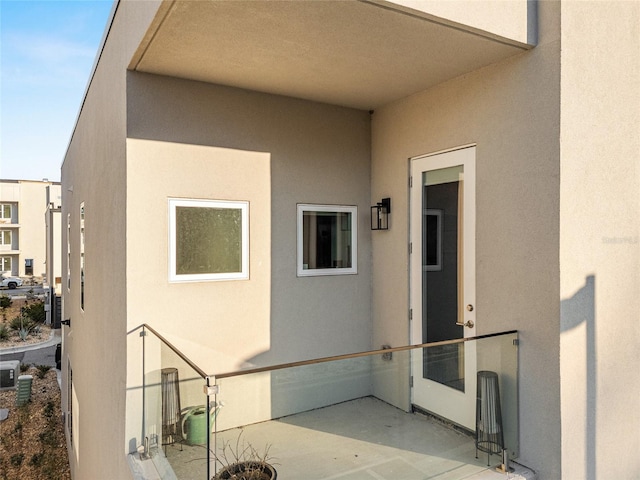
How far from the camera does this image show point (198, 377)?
8.33 ft

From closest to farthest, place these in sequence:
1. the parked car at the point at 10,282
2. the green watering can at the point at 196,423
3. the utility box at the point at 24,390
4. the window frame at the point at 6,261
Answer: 1. the green watering can at the point at 196,423
2. the utility box at the point at 24,390
3. the parked car at the point at 10,282
4. the window frame at the point at 6,261

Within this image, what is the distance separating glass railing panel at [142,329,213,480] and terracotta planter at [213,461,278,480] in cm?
13

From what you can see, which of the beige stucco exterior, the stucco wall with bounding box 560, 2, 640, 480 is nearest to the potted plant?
the beige stucco exterior

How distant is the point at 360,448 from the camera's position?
10.2ft

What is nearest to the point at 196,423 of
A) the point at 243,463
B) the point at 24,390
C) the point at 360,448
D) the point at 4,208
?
the point at 243,463

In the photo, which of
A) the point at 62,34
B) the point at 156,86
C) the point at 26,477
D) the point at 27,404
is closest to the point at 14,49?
the point at 62,34

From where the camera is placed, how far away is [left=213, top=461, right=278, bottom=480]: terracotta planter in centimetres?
261

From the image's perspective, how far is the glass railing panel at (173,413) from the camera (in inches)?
102

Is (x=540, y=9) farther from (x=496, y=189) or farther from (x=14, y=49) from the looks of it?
(x=14, y=49)

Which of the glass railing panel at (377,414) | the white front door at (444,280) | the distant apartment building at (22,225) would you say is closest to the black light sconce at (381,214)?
the white front door at (444,280)

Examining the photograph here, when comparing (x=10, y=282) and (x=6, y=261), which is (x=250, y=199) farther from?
(x=6, y=261)

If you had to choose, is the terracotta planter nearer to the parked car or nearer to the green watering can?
the green watering can

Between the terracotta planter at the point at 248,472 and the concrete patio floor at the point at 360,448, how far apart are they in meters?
0.07

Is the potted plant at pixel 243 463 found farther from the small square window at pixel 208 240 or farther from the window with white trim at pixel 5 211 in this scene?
Result: the window with white trim at pixel 5 211
